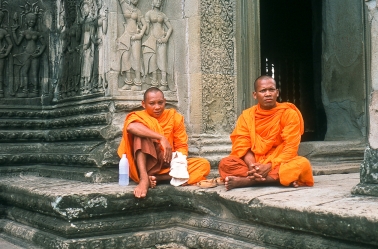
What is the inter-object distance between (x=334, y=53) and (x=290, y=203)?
4.24 m

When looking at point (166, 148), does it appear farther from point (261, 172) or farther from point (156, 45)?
point (156, 45)

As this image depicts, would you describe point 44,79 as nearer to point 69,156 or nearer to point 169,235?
point 69,156

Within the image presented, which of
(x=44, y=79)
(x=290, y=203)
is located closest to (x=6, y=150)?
(x=44, y=79)

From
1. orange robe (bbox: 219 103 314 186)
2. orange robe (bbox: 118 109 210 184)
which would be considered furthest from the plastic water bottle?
orange robe (bbox: 219 103 314 186)

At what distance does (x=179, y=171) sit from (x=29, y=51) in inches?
113

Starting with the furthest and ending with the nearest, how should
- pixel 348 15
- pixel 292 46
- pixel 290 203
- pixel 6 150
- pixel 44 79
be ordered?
pixel 292 46, pixel 348 15, pixel 44 79, pixel 6 150, pixel 290 203

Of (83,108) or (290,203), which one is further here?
(83,108)

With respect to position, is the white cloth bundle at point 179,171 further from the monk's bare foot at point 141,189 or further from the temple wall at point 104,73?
the temple wall at point 104,73

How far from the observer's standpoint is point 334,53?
700 centimetres

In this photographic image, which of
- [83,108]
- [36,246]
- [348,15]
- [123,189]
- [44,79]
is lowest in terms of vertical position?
[36,246]

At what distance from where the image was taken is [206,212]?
162 inches

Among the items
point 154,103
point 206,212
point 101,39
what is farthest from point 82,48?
point 206,212

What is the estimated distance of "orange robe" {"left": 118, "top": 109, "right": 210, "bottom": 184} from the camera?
4484 millimetres

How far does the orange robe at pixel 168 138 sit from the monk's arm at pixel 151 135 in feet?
0.32
